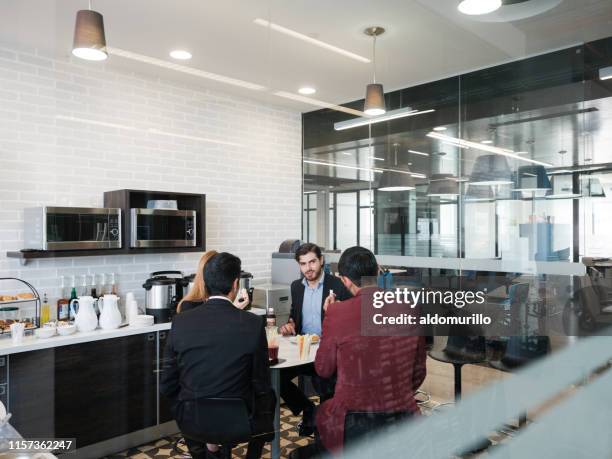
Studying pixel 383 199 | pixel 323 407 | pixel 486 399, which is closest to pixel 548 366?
pixel 486 399

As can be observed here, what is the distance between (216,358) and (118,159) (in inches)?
61.6

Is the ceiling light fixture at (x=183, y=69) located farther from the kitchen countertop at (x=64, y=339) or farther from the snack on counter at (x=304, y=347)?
the kitchen countertop at (x=64, y=339)

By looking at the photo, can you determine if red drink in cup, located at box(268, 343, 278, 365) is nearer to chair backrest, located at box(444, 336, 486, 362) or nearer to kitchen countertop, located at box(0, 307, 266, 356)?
kitchen countertop, located at box(0, 307, 266, 356)

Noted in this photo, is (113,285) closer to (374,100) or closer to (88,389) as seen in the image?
(88,389)

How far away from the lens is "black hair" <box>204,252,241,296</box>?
6.02 feet

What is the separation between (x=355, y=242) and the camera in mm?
1214

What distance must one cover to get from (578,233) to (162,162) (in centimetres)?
242

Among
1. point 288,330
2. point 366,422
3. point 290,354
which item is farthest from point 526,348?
point 288,330

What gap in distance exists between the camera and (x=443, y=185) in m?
0.98

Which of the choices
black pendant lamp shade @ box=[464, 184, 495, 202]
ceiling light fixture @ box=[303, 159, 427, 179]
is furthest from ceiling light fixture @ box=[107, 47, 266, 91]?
black pendant lamp shade @ box=[464, 184, 495, 202]

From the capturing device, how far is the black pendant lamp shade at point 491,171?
80 centimetres

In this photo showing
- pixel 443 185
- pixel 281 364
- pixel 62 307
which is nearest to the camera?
pixel 443 185

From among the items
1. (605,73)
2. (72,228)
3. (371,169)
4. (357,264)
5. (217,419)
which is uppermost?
(605,73)

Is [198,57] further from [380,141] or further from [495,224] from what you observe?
[495,224]
